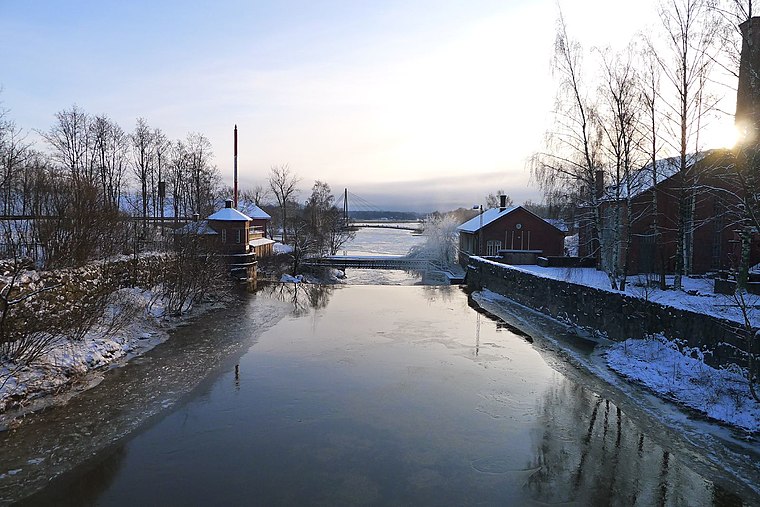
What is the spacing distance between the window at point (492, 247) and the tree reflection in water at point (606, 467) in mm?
25046

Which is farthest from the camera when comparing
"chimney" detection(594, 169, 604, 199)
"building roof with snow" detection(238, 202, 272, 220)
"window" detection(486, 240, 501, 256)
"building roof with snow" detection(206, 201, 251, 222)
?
"building roof with snow" detection(238, 202, 272, 220)

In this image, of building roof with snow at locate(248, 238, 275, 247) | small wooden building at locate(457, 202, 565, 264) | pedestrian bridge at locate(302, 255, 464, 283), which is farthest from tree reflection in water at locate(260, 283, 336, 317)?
small wooden building at locate(457, 202, 565, 264)

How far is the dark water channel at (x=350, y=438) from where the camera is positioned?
5.95 m

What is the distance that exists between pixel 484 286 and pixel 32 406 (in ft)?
69.0

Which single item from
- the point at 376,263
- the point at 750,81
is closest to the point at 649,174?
the point at 750,81

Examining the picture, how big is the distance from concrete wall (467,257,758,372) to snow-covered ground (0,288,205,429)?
12.5m

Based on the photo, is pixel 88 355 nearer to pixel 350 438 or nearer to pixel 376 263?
pixel 350 438

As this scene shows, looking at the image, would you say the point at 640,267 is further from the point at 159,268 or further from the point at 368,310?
the point at 159,268

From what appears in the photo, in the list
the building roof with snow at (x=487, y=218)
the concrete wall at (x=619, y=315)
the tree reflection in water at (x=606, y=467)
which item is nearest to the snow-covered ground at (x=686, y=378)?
the concrete wall at (x=619, y=315)

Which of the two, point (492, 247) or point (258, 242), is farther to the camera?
point (258, 242)

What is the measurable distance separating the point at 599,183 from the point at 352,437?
13262 mm

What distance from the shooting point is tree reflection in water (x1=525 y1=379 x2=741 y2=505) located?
19.2 ft

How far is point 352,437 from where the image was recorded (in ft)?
24.6

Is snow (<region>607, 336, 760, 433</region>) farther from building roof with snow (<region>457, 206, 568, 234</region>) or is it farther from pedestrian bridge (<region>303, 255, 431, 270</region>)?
pedestrian bridge (<region>303, 255, 431, 270</region>)
